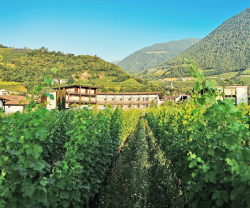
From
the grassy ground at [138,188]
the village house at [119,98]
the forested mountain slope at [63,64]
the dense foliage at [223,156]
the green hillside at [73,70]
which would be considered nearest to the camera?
the dense foliage at [223,156]

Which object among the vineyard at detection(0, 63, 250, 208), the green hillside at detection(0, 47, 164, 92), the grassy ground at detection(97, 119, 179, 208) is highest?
the green hillside at detection(0, 47, 164, 92)

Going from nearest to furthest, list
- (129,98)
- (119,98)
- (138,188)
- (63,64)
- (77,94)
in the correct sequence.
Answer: (138,188) < (77,94) < (129,98) < (119,98) < (63,64)

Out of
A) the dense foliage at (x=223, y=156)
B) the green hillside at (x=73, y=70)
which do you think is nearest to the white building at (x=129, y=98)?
the green hillside at (x=73, y=70)

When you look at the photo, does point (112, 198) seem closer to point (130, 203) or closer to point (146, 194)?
point (130, 203)

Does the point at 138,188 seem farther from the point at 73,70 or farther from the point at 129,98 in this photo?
the point at 73,70

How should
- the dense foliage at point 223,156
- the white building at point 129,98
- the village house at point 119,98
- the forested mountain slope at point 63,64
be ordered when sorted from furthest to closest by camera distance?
the forested mountain slope at point 63,64, the white building at point 129,98, the village house at point 119,98, the dense foliage at point 223,156

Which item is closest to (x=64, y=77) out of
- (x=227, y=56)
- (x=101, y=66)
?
(x=101, y=66)

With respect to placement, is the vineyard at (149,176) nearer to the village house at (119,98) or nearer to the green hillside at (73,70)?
the village house at (119,98)

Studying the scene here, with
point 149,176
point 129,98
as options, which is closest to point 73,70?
point 129,98

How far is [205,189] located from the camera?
2.69m

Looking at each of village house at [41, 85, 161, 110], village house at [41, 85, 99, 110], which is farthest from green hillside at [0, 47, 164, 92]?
village house at [41, 85, 99, 110]

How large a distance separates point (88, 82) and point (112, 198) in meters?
104

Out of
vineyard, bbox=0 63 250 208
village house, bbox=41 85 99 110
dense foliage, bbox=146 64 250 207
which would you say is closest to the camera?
dense foliage, bbox=146 64 250 207

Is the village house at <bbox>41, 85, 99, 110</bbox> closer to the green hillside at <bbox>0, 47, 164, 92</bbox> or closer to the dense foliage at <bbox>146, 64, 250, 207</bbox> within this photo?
the green hillside at <bbox>0, 47, 164, 92</bbox>
